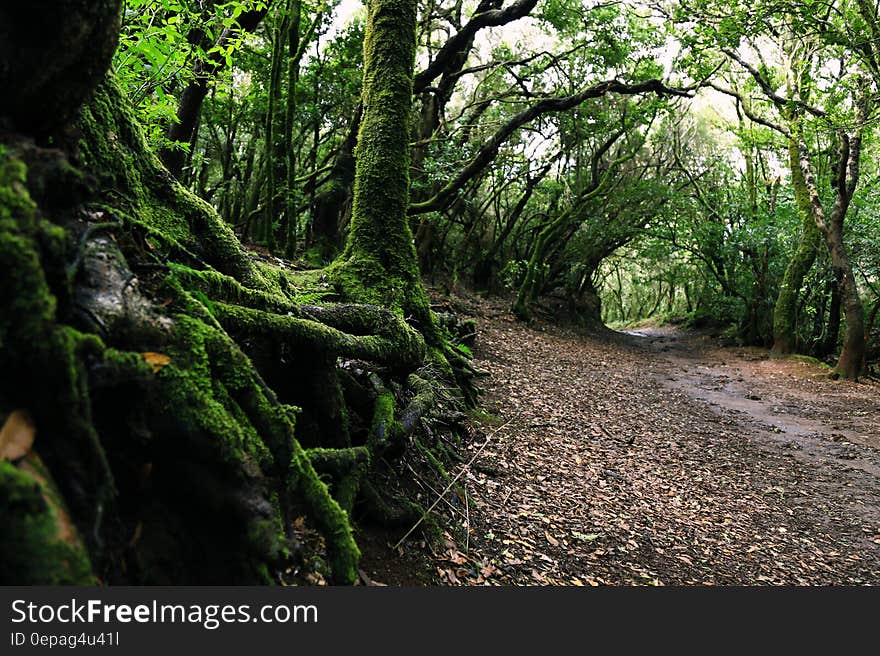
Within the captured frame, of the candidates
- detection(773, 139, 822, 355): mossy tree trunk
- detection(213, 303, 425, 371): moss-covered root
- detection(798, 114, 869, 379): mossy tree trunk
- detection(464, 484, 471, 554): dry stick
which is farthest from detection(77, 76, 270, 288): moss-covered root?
detection(773, 139, 822, 355): mossy tree trunk

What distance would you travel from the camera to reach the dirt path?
461 cm

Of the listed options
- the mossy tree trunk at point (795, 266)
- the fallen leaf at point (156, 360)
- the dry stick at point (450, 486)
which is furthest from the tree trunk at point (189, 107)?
the mossy tree trunk at point (795, 266)

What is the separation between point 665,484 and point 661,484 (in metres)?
0.07

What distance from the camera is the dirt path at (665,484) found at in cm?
461

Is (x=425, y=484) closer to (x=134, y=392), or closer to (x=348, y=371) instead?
(x=348, y=371)

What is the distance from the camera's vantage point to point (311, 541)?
3.01m

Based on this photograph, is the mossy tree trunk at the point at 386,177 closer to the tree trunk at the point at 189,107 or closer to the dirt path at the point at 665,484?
the dirt path at the point at 665,484

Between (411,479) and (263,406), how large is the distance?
7.37 ft

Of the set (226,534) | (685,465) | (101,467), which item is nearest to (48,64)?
(101,467)

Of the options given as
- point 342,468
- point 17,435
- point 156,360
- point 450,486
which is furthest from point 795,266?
point 17,435

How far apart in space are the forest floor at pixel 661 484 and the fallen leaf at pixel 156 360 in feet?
7.32

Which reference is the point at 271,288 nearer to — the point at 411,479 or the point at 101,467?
the point at 411,479

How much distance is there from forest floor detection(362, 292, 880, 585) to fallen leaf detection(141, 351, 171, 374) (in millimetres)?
2232

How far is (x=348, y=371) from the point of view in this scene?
446cm
